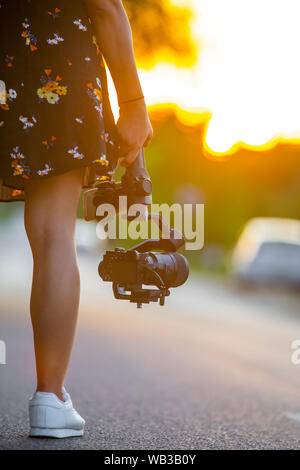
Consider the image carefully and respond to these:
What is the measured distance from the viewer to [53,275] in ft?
8.68

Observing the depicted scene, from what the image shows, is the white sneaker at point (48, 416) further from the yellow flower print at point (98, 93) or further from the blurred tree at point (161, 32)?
the blurred tree at point (161, 32)

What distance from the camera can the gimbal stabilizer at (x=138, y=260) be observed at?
275 cm

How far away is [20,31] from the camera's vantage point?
2641 millimetres

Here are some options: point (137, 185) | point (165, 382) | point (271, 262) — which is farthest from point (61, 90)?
point (271, 262)

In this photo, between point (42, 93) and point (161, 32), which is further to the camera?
point (161, 32)

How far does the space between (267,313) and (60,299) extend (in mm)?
11332

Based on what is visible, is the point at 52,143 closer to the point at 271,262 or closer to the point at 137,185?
the point at 137,185

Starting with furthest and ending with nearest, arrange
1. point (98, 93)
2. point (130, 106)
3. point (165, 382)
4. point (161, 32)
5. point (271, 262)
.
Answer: point (271, 262) < point (161, 32) < point (165, 382) < point (130, 106) < point (98, 93)

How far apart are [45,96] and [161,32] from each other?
5.26 m

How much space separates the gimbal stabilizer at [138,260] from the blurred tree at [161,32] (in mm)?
4935

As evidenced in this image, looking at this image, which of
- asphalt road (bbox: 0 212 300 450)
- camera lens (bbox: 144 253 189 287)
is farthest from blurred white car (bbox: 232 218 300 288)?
camera lens (bbox: 144 253 189 287)

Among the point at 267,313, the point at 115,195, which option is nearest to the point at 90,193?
the point at 115,195

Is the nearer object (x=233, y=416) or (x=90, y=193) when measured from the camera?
(x=90, y=193)
